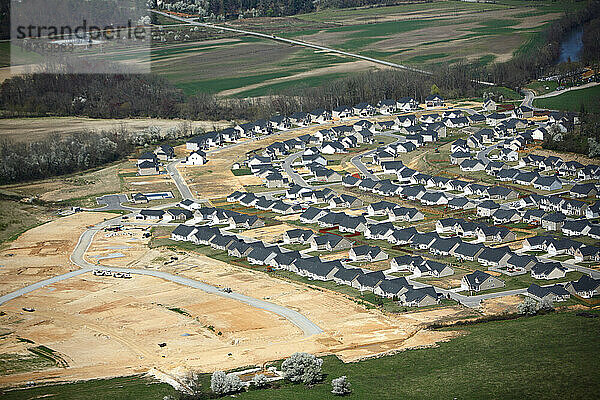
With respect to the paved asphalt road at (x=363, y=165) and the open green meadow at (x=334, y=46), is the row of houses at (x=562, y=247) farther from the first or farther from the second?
the open green meadow at (x=334, y=46)

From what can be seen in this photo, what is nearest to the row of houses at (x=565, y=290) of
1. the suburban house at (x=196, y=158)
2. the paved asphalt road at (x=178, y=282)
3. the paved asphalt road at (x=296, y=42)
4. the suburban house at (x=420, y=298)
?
the suburban house at (x=420, y=298)

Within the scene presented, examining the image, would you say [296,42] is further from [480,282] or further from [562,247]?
[480,282]

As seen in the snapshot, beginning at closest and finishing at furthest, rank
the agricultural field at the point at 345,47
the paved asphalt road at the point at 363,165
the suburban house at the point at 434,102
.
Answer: the paved asphalt road at the point at 363,165 → the suburban house at the point at 434,102 → the agricultural field at the point at 345,47

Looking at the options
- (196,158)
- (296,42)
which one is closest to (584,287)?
(196,158)

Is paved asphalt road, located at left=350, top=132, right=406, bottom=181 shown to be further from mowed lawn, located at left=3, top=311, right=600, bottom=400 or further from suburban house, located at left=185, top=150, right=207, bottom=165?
mowed lawn, located at left=3, top=311, right=600, bottom=400

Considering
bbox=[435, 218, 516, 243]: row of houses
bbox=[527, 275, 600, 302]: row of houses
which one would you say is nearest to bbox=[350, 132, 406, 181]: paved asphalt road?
bbox=[435, 218, 516, 243]: row of houses
